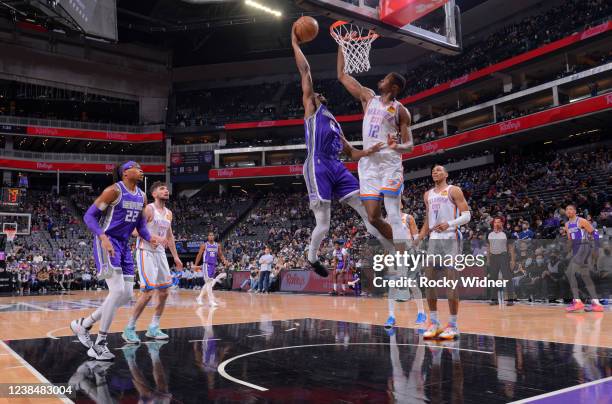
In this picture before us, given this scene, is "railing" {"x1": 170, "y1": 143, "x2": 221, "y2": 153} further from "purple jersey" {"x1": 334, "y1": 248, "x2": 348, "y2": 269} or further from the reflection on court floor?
the reflection on court floor

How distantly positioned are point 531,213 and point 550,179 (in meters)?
5.35

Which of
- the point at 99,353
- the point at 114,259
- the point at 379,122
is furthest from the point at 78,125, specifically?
the point at 379,122

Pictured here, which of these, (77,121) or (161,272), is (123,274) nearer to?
(161,272)

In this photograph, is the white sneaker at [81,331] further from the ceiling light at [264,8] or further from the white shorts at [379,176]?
the ceiling light at [264,8]

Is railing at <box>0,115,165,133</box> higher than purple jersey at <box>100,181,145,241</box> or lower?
higher

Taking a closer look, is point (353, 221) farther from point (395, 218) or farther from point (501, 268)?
point (395, 218)

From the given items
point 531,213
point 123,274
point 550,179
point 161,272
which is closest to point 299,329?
point 161,272

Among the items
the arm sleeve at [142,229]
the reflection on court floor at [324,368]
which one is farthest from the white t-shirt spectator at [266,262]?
the arm sleeve at [142,229]

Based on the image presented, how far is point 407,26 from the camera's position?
8141 millimetres

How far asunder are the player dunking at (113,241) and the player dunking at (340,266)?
11686mm

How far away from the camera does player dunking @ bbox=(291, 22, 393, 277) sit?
502 cm

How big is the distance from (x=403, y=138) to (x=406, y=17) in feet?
10.7

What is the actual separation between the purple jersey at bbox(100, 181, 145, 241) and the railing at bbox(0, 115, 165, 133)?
36.5 meters

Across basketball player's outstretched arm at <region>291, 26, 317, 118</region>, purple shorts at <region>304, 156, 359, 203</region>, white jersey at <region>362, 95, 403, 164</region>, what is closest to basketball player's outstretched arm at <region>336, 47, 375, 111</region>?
white jersey at <region>362, 95, 403, 164</region>
